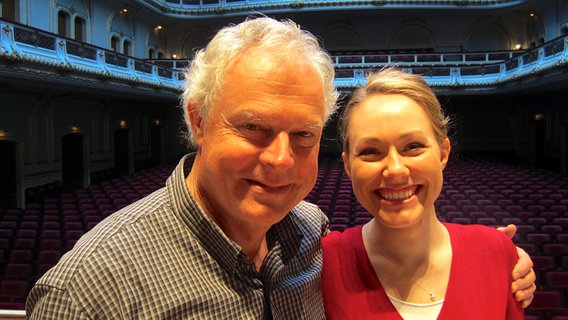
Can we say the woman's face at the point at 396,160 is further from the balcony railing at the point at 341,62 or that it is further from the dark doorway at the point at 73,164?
the dark doorway at the point at 73,164

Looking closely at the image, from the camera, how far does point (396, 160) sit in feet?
4.71

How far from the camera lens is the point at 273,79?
116 cm

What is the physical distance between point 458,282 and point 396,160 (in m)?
0.51

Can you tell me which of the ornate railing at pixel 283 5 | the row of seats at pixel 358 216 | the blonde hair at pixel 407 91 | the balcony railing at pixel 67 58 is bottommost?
the row of seats at pixel 358 216

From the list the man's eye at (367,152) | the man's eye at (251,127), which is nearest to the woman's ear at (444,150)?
the man's eye at (367,152)

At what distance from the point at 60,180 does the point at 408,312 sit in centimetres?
1518

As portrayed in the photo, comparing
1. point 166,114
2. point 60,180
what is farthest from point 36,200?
point 166,114

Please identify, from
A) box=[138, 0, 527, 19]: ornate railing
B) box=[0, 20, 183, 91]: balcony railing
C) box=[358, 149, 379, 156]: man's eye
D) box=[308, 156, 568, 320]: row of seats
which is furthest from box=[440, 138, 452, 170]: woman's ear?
box=[138, 0, 527, 19]: ornate railing

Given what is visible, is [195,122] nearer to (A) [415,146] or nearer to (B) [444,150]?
(A) [415,146]

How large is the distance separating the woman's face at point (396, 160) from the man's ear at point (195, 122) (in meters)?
0.56

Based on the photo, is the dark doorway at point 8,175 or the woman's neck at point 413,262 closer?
the woman's neck at point 413,262

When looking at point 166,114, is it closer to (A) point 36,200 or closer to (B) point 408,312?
(A) point 36,200

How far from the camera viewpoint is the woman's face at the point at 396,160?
145 centimetres

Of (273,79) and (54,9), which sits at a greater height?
(54,9)
